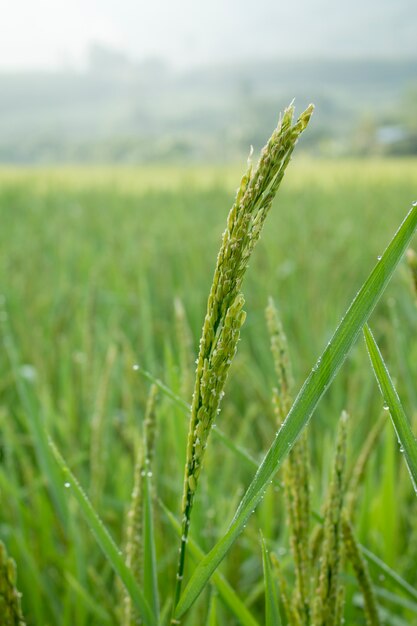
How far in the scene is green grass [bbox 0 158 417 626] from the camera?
698 millimetres

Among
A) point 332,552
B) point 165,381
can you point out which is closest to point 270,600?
point 332,552

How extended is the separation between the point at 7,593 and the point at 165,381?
81 centimetres

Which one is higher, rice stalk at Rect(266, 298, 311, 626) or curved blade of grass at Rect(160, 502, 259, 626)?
rice stalk at Rect(266, 298, 311, 626)

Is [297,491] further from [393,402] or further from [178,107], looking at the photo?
[178,107]

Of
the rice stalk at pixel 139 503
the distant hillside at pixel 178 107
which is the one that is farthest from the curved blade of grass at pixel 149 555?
the distant hillside at pixel 178 107

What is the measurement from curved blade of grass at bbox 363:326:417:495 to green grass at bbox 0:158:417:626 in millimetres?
82

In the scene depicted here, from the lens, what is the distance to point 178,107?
164 feet

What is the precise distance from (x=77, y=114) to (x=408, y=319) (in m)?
47.4

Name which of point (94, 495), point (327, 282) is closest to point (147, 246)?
point (327, 282)

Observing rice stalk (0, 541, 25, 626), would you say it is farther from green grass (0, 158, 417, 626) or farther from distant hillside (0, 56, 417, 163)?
distant hillside (0, 56, 417, 163)

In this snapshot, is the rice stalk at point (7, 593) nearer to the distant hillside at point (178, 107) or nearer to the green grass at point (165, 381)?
the green grass at point (165, 381)

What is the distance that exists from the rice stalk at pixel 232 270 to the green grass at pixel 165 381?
11cm

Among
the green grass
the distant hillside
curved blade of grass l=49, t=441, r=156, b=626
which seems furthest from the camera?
the distant hillside

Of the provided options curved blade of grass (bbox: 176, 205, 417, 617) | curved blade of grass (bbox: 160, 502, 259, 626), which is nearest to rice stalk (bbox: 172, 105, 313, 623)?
curved blade of grass (bbox: 176, 205, 417, 617)
